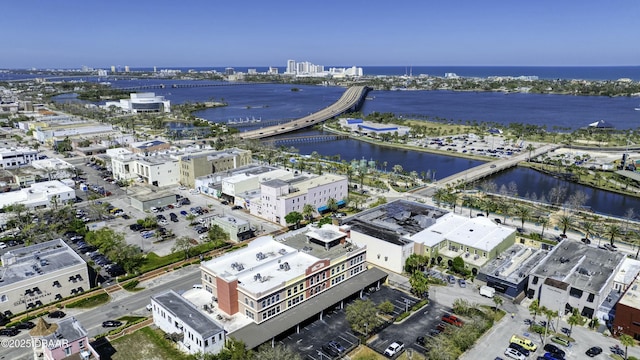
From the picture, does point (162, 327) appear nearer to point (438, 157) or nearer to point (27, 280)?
point (27, 280)

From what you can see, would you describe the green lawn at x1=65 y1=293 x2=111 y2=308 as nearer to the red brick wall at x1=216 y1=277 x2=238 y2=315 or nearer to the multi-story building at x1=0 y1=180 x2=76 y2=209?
the red brick wall at x1=216 y1=277 x2=238 y2=315

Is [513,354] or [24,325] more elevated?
[513,354]

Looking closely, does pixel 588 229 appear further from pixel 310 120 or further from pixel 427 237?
pixel 310 120

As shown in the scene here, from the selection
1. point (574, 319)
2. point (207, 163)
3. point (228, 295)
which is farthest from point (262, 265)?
point (207, 163)

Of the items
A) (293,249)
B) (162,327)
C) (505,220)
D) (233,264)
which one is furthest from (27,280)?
(505,220)

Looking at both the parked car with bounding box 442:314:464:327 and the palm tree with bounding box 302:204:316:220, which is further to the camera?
the palm tree with bounding box 302:204:316:220

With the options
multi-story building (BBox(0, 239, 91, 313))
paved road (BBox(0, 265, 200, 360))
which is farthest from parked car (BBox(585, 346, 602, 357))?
multi-story building (BBox(0, 239, 91, 313))
